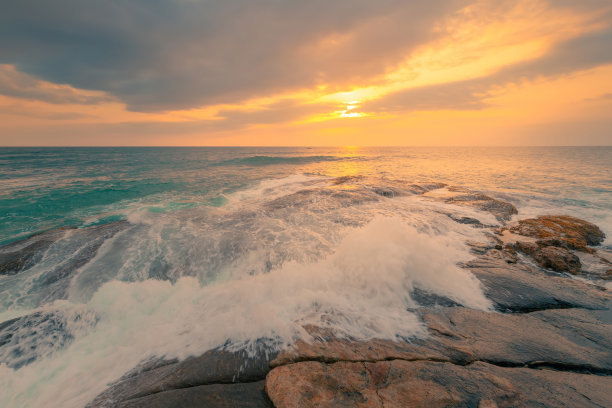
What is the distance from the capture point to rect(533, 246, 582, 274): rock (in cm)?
584

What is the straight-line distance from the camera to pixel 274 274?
529cm

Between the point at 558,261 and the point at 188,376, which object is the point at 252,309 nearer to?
the point at 188,376

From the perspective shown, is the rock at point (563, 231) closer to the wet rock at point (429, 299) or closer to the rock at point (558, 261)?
the rock at point (558, 261)

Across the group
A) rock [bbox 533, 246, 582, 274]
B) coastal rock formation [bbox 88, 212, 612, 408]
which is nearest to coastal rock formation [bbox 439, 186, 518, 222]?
rock [bbox 533, 246, 582, 274]

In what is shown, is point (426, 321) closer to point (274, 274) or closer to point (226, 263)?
point (274, 274)

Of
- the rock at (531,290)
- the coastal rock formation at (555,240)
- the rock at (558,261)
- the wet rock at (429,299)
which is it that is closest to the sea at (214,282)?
the wet rock at (429,299)

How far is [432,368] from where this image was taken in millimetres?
2787

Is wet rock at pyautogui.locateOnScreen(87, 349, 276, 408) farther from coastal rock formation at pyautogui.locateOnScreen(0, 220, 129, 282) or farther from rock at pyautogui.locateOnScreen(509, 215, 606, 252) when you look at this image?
rock at pyautogui.locateOnScreen(509, 215, 606, 252)

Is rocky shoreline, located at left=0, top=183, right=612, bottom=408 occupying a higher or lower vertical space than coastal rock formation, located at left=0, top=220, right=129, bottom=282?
higher

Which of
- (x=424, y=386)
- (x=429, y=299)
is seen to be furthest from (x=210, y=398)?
(x=429, y=299)

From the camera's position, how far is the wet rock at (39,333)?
3455 millimetres

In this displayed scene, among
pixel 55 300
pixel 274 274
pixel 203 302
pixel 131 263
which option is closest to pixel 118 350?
pixel 203 302

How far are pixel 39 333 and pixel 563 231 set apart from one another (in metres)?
14.3

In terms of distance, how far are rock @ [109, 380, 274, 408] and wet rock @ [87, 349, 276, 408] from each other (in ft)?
0.04
